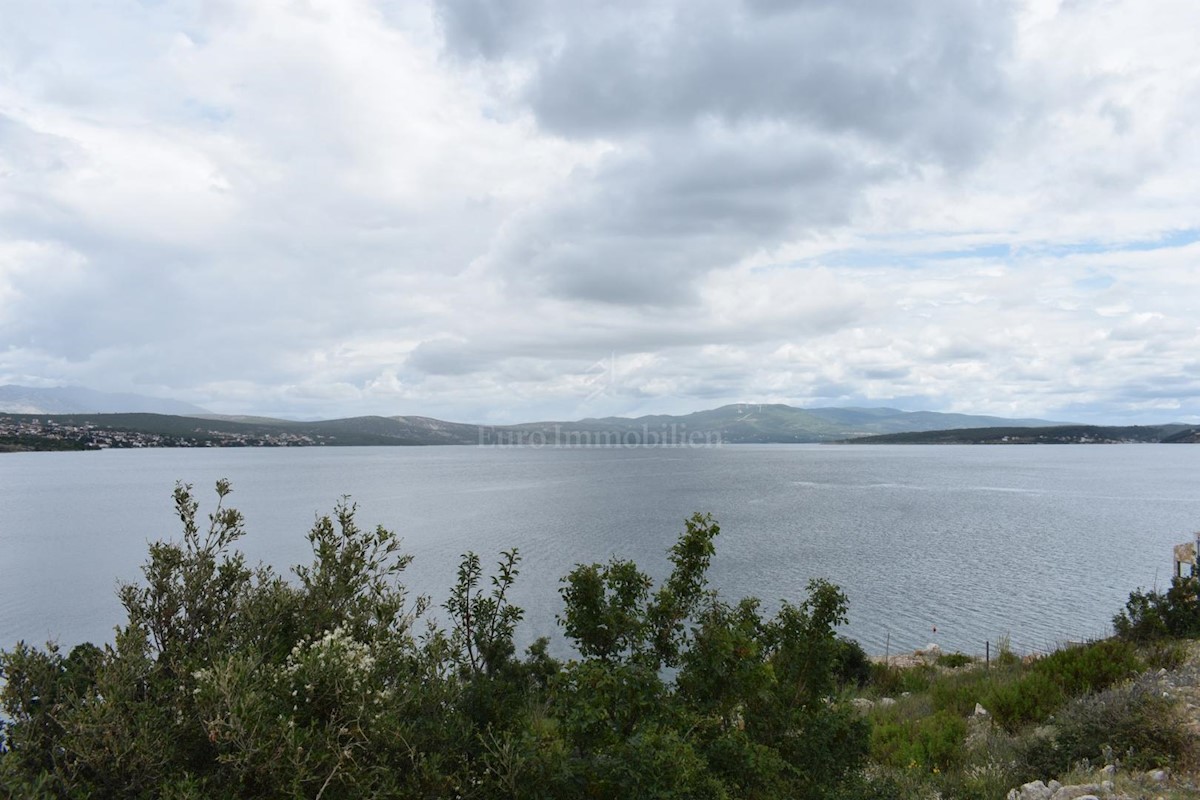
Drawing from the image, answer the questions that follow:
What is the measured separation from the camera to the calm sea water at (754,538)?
39688 mm

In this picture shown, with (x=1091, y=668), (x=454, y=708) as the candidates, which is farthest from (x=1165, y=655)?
(x=454, y=708)

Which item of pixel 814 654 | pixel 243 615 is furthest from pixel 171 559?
pixel 814 654

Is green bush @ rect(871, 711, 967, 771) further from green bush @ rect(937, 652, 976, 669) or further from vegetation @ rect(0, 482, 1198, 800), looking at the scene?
green bush @ rect(937, 652, 976, 669)

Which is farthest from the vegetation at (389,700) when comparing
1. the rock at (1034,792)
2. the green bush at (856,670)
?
the green bush at (856,670)

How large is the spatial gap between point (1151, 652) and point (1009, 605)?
25773 mm

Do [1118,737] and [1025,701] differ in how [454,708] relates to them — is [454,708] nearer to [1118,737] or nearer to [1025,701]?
[1118,737]

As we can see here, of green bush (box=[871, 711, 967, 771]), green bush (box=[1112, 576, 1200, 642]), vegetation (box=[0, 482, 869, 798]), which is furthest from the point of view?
green bush (box=[1112, 576, 1200, 642])

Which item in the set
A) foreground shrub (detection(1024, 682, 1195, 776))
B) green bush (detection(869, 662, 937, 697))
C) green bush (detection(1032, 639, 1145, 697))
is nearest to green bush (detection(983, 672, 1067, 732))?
green bush (detection(1032, 639, 1145, 697))

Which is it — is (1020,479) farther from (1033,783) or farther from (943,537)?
(1033,783)

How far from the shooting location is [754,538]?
64.6m

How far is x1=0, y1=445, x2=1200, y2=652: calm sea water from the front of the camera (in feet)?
130

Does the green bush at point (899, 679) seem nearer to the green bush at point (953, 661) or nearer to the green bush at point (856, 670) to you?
the green bush at point (856, 670)

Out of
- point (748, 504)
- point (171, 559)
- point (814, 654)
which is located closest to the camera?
point (171, 559)

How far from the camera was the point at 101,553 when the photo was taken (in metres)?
58.7
